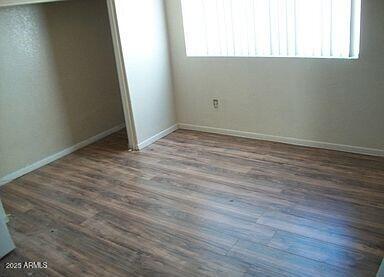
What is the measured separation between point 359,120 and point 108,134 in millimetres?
2764

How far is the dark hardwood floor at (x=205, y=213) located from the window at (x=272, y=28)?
0.93 metres

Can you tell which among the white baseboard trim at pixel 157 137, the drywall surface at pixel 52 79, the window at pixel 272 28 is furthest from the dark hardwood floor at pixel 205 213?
the window at pixel 272 28

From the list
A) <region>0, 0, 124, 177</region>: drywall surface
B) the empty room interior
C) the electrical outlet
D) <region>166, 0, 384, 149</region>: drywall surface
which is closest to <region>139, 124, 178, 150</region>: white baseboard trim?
the empty room interior

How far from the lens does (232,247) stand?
2469 mm

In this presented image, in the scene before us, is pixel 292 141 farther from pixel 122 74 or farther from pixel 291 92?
pixel 122 74

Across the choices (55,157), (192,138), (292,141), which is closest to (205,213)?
(292,141)

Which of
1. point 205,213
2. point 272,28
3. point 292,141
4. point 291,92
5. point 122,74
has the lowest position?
point 205,213

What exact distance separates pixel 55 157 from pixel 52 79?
803 mm

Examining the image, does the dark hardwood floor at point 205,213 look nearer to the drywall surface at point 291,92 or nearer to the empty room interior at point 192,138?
the empty room interior at point 192,138

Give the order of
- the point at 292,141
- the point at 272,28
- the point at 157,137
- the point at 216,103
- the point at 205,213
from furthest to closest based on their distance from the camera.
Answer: the point at 157,137 < the point at 216,103 < the point at 292,141 < the point at 272,28 < the point at 205,213

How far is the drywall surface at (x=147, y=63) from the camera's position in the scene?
388 cm

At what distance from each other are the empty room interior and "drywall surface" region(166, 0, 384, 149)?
0.01 meters

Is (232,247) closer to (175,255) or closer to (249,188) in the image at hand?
(175,255)

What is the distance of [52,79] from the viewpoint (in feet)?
13.3
